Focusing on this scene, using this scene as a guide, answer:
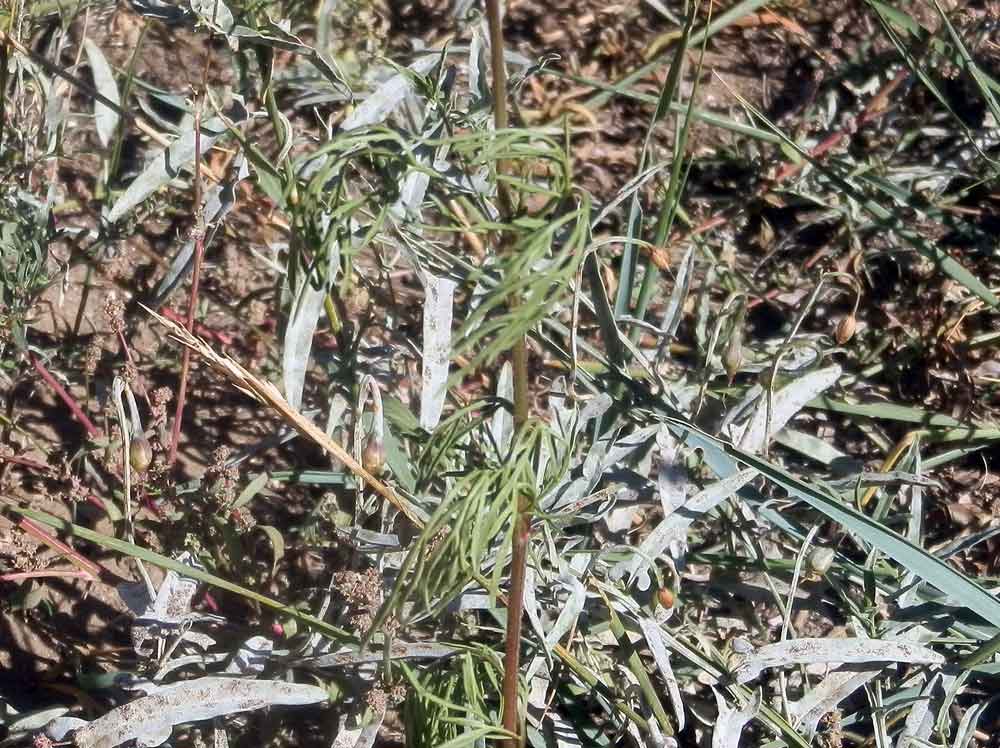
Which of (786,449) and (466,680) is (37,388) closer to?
(466,680)

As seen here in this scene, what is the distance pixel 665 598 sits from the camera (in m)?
1.73

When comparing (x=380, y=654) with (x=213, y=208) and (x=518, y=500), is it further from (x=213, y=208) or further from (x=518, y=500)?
(x=213, y=208)

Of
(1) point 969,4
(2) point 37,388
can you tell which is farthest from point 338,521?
(1) point 969,4

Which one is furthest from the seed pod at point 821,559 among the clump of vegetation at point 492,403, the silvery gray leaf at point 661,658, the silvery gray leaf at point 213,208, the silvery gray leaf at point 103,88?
the silvery gray leaf at point 103,88

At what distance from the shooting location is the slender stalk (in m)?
1.03

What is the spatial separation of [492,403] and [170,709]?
0.66 m

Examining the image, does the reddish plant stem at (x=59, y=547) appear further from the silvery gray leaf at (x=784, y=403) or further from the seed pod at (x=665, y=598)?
the silvery gray leaf at (x=784, y=403)

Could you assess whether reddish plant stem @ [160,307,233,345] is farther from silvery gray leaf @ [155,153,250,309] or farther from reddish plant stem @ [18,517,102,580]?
reddish plant stem @ [18,517,102,580]

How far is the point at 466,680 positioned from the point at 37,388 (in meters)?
1.18

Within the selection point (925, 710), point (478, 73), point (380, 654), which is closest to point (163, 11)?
point (478, 73)

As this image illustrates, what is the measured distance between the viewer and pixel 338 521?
5.87 ft

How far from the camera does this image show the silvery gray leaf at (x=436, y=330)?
1.57 meters

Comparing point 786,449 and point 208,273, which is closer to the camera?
point 786,449

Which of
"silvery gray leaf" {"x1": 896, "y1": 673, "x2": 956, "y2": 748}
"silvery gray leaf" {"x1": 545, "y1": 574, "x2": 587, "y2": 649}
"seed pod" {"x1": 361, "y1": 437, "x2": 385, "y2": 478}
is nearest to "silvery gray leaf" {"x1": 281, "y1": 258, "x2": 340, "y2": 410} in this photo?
"seed pod" {"x1": 361, "y1": 437, "x2": 385, "y2": 478}
